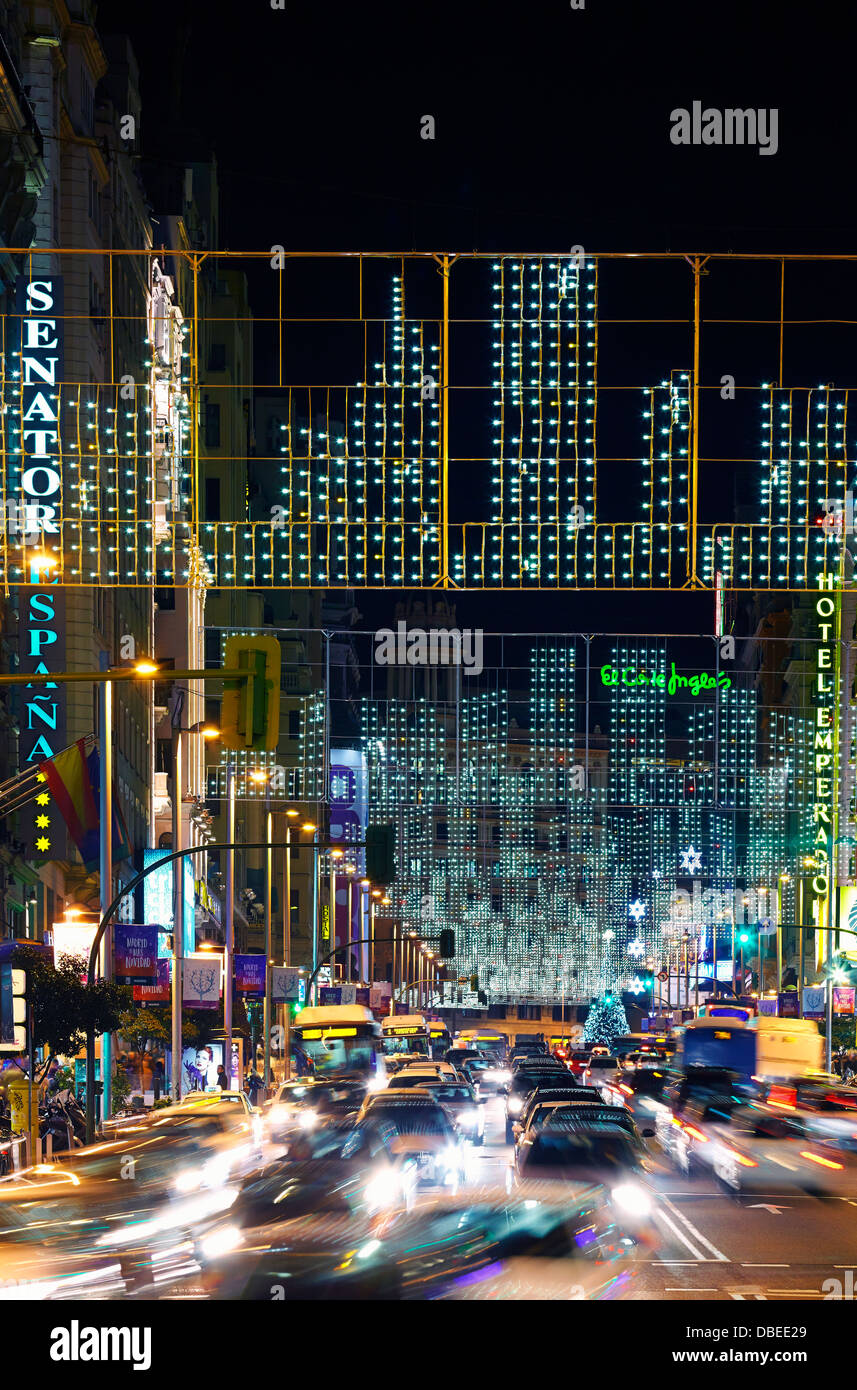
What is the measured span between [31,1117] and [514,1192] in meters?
15.7

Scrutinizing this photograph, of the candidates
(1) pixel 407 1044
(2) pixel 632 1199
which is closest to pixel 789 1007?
(1) pixel 407 1044

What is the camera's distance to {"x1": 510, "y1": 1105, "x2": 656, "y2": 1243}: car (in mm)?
18844

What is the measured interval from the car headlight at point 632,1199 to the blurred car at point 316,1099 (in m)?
17.2

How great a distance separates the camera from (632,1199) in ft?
62.0

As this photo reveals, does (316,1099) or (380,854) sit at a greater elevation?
(380,854)

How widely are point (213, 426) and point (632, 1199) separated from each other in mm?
112124

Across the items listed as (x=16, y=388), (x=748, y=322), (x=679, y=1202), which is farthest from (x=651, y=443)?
(x=16, y=388)

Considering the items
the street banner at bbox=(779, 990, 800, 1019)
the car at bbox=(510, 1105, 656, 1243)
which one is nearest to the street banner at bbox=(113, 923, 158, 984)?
the car at bbox=(510, 1105, 656, 1243)

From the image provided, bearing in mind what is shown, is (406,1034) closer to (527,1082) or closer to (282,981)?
(282,981)

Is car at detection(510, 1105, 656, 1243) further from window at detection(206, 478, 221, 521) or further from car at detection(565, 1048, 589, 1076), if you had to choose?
window at detection(206, 478, 221, 521)

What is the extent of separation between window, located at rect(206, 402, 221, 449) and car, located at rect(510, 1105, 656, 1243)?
348ft

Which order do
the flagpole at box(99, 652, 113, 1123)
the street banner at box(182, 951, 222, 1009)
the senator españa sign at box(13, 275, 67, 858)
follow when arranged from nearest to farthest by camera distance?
the flagpole at box(99, 652, 113, 1123), the senator españa sign at box(13, 275, 67, 858), the street banner at box(182, 951, 222, 1009)

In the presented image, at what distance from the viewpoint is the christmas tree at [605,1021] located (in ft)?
Result: 516

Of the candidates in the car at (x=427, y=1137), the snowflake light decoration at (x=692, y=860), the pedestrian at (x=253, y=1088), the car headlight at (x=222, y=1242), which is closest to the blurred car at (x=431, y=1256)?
the car headlight at (x=222, y=1242)
